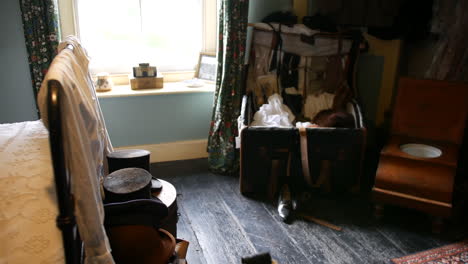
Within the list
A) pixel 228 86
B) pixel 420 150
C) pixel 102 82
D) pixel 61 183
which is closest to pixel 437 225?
pixel 420 150

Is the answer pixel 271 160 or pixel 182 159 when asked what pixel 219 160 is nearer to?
pixel 182 159

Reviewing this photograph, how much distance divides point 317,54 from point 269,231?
57.0 inches

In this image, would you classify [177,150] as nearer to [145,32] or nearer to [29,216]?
[145,32]

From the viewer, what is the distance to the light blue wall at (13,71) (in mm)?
2512

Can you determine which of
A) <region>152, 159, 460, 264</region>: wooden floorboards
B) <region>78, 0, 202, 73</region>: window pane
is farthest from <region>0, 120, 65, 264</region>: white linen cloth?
<region>78, 0, 202, 73</region>: window pane

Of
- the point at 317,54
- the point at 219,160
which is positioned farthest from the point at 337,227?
the point at 317,54

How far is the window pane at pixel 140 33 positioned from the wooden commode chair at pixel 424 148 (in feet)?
5.56

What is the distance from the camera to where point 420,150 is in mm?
2412

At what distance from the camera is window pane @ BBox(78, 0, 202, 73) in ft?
9.39

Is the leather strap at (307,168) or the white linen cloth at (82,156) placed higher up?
the white linen cloth at (82,156)

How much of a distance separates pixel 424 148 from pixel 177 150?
6.06 ft

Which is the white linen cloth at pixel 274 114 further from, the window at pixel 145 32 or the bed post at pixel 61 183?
the bed post at pixel 61 183

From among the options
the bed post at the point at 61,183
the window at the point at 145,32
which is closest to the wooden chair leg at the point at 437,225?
the bed post at the point at 61,183

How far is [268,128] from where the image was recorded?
7.95ft
